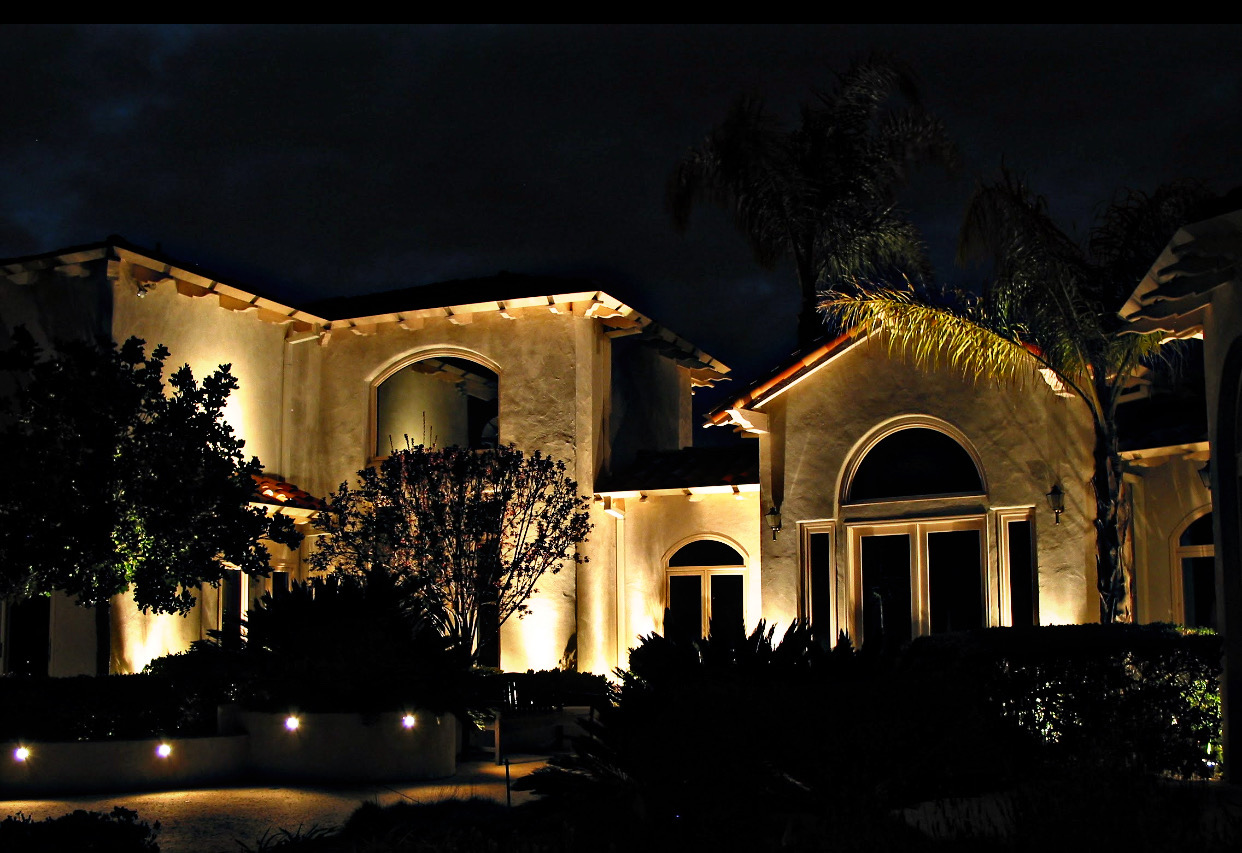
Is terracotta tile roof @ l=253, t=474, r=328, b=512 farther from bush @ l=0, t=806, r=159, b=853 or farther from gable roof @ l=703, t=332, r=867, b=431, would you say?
bush @ l=0, t=806, r=159, b=853

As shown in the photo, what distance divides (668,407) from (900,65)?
24.0 ft

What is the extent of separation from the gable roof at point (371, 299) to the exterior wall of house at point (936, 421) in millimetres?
4156

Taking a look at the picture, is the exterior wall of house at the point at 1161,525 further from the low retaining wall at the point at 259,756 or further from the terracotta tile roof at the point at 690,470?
the low retaining wall at the point at 259,756

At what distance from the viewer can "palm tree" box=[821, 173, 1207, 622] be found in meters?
13.6

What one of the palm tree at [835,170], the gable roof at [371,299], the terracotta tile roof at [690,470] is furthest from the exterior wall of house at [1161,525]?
the gable roof at [371,299]

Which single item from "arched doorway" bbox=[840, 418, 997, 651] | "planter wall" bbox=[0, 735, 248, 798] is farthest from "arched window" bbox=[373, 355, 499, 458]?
"planter wall" bbox=[0, 735, 248, 798]

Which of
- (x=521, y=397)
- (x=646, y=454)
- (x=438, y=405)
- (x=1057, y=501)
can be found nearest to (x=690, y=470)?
(x=646, y=454)

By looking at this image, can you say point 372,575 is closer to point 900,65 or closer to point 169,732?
point 169,732

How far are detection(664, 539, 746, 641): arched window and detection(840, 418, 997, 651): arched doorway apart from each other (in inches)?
108

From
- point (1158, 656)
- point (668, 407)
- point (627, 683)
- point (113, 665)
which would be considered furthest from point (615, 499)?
point (627, 683)

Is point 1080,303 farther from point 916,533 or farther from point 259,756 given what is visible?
point 259,756

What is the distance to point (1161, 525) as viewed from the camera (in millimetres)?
15188

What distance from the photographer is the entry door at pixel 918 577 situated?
16.2m

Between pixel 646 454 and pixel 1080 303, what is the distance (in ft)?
29.1
